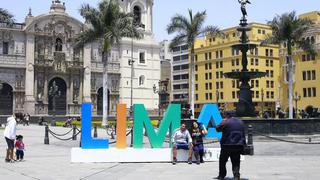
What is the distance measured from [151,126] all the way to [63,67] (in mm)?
49415

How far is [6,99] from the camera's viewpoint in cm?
5978

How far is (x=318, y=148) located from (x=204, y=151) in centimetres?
725

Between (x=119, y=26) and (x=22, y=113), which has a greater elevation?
(x=119, y=26)

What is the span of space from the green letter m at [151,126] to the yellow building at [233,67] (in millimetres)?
60506

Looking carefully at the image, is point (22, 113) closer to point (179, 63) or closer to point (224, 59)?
point (224, 59)

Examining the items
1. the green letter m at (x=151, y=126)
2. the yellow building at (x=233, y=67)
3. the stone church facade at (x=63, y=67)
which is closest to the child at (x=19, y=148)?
the green letter m at (x=151, y=126)

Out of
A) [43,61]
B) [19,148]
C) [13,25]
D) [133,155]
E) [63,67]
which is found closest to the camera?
[133,155]

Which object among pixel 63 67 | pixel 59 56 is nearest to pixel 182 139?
pixel 63 67

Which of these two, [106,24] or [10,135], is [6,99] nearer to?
[106,24]

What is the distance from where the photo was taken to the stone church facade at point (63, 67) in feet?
198

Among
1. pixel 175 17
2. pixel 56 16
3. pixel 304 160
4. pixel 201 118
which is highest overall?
pixel 56 16

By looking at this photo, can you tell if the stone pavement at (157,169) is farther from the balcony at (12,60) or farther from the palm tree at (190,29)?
the balcony at (12,60)

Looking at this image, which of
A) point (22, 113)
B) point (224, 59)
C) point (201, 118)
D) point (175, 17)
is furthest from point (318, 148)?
point (224, 59)

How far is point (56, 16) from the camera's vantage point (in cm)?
6369
